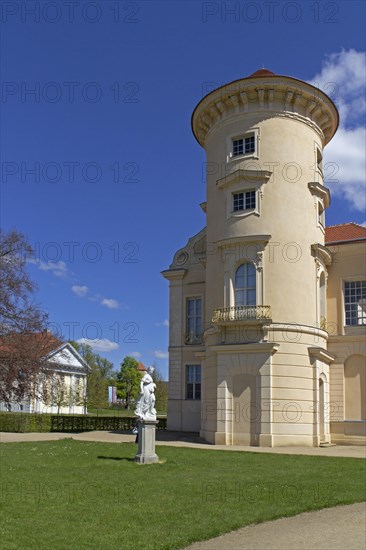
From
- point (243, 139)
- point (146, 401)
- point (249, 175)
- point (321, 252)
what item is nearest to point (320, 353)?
point (321, 252)

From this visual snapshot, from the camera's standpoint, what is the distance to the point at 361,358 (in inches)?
1207

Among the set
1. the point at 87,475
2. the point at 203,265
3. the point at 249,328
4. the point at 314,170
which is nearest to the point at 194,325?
the point at 203,265

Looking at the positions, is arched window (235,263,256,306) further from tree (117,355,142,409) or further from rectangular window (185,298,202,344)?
tree (117,355,142,409)

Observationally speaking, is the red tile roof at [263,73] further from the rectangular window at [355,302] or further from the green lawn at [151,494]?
the green lawn at [151,494]

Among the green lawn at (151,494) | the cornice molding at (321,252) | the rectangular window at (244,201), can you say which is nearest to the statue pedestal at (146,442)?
the green lawn at (151,494)

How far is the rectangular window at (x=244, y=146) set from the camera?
97.9 ft

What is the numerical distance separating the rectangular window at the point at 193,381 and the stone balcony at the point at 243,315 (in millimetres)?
7639

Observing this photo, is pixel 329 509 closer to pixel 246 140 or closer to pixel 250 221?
pixel 250 221

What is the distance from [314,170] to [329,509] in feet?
71.6

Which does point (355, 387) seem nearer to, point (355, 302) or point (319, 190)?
point (355, 302)

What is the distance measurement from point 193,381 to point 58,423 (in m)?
11.1

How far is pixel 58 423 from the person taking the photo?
40.8 meters

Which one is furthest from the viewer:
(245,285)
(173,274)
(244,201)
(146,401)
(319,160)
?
(173,274)

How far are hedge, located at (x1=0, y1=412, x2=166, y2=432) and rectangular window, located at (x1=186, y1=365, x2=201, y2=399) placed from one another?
481 cm
